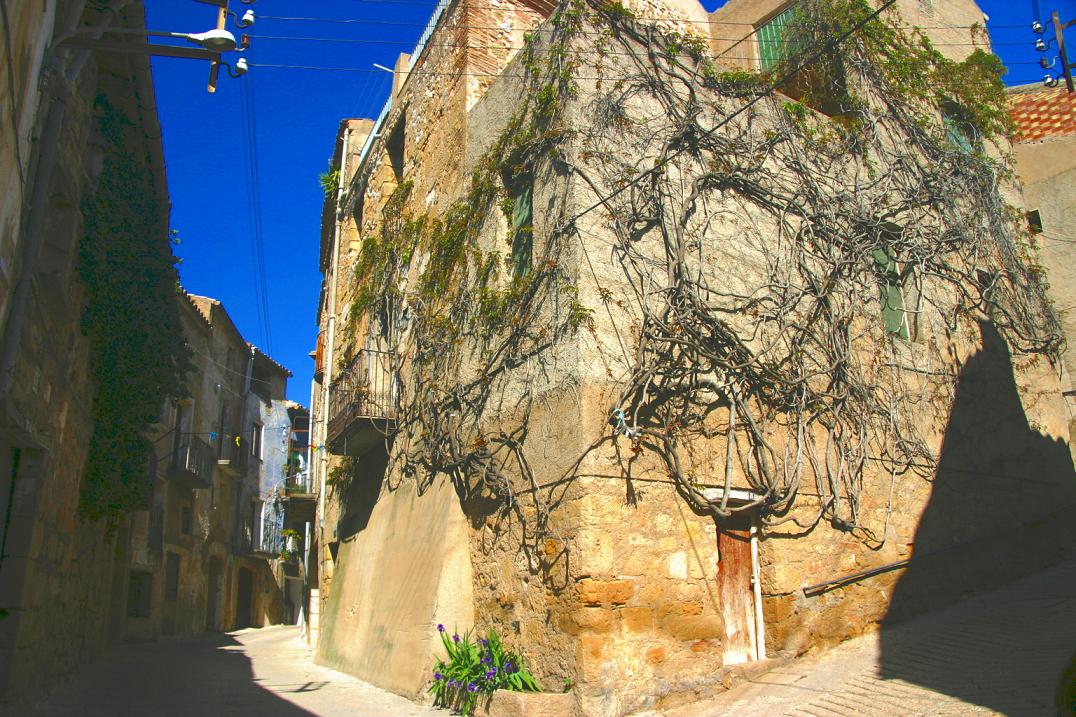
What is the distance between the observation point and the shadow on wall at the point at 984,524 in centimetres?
702

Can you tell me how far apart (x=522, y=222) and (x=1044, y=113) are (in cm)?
1086

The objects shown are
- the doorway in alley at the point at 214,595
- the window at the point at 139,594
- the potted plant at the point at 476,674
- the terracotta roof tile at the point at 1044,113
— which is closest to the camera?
the potted plant at the point at 476,674

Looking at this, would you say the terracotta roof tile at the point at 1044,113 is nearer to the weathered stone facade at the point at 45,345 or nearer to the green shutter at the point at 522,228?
the green shutter at the point at 522,228

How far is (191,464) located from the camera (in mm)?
22531

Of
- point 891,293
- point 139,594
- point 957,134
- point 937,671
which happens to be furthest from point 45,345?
point 139,594

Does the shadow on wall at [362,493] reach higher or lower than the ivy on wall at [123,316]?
lower

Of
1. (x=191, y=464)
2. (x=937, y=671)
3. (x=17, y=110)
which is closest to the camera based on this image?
(x=17, y=110)

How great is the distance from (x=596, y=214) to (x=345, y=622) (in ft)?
20.9

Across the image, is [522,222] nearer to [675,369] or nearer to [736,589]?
[675,369]

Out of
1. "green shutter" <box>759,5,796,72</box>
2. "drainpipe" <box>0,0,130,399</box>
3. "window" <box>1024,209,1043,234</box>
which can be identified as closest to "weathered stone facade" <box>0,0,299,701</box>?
"drainpipe" <box>0,0,130,399</box>

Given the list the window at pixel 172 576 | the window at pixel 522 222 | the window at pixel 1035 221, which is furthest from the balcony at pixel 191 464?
the window at pixel 1035 221

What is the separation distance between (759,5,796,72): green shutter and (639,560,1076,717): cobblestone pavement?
8663 millimetres

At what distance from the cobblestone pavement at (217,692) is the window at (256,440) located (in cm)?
1759

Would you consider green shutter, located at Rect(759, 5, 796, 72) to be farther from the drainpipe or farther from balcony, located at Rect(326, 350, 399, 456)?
the drainpipe
